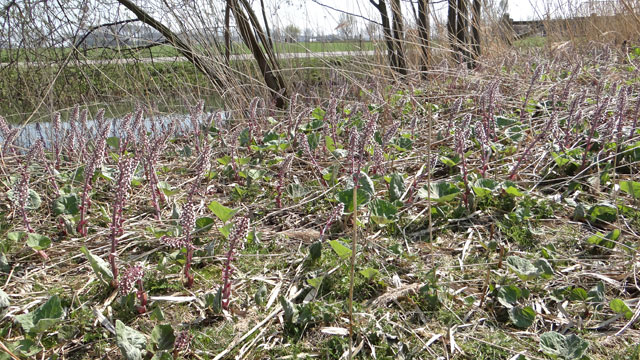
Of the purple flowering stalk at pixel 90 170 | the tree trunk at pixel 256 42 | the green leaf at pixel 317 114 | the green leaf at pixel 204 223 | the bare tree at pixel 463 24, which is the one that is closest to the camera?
the purple flowering stalk at pixel 90 170

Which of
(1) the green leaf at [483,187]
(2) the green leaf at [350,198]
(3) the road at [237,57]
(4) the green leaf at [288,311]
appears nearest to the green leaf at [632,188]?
(1) the green leaf at [483,187]

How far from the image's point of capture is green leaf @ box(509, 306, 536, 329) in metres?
1.19

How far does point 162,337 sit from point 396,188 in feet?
3.33

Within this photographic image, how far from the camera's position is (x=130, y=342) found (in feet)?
3.54

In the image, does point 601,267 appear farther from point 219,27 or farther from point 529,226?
point 219,27

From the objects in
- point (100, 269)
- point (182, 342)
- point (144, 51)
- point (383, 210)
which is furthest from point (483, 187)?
point (144, 51)

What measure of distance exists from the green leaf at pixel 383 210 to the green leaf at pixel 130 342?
0.82 m

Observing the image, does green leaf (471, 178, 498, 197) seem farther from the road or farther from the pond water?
the road

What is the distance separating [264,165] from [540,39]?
22.0 ft

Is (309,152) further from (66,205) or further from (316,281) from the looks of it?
(66,205)

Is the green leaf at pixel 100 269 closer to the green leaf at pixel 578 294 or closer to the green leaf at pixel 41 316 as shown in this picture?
the green leaf at pixel 41 316

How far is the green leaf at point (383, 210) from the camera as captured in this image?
1.61 m

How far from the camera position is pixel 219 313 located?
4.07ft

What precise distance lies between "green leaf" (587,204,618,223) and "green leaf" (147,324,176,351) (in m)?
1.40
